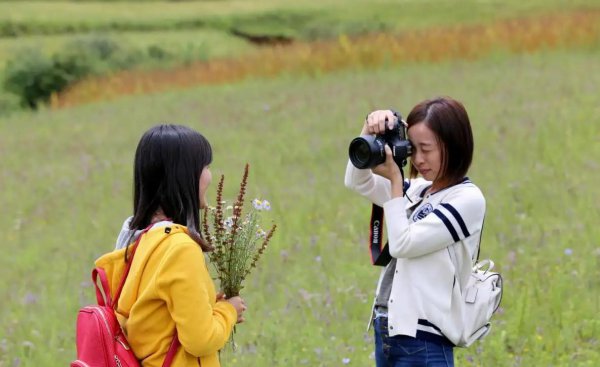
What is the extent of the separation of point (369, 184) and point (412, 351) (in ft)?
2.31

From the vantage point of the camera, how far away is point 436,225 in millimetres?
2918

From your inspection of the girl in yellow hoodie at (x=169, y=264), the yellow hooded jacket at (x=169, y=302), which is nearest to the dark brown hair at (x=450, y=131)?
the girl in yellow hoodie at (x=169, y=264)

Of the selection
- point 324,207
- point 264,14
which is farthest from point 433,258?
point 264,14

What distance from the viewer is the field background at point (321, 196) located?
497cm

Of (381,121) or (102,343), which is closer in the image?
(102,343)

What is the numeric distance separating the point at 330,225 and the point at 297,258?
890 mm

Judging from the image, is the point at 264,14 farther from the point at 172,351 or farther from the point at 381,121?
the point at 172,351

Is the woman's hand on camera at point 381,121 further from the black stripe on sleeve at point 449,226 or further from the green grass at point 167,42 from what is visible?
the green grass at point 167,42

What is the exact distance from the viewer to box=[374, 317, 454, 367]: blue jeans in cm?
299

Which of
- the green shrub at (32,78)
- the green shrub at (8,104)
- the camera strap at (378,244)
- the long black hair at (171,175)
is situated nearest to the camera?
the long black hair at (171,175)

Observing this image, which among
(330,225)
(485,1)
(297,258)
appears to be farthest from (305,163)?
(485,1)

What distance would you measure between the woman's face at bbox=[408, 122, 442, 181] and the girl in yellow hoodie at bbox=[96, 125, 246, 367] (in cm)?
77

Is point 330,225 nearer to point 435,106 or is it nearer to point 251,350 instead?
point 251,350

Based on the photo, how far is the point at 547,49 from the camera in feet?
54.7
